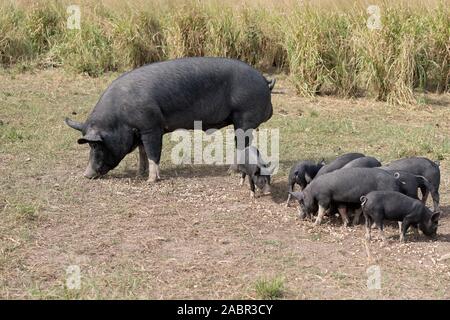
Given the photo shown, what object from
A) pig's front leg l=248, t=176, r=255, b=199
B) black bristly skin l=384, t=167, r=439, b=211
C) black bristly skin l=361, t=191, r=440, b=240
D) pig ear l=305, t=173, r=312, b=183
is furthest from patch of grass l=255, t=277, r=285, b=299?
pig's front leg l=248, t=176, r=255, b=199

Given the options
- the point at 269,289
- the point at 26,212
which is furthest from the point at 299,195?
the point at 26,212

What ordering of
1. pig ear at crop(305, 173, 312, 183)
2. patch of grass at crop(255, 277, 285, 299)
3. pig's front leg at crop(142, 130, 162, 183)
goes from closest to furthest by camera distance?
patch of grass at crop(255, 277, 285, 299), pig ear at crop(305, 173, 312, 183), pig's front leg at crop(142, 130, 162, 183)

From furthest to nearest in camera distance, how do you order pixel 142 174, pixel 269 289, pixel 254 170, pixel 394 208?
1. pixel 142 174
2. pixel 254 170
3. pixel 394 208
4. pixel 269 289

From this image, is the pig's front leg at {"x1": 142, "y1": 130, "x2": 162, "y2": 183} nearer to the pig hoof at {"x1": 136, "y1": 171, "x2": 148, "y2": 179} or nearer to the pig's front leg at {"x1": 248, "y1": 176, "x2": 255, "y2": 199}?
the pig hoof at {"x1": 136, "y1": 171, "x2": 148, "y2": 179}

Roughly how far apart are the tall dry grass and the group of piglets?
15.5 ft

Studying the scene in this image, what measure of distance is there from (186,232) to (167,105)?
2110mm

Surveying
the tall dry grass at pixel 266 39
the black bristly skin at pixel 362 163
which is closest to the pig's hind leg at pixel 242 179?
the black bristly skin at pixel 362 163

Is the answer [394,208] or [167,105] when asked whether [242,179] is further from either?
[394,208]

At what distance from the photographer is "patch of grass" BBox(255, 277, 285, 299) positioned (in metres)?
5.76

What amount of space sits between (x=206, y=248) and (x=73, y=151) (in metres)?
3.56

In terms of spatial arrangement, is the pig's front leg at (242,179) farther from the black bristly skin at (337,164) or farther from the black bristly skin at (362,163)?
the black bristly skin at (362,163)

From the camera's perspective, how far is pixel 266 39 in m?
14.0

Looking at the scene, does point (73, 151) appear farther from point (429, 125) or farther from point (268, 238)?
point (429, 125)

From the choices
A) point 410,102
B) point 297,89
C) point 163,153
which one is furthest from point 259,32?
point 163,153
